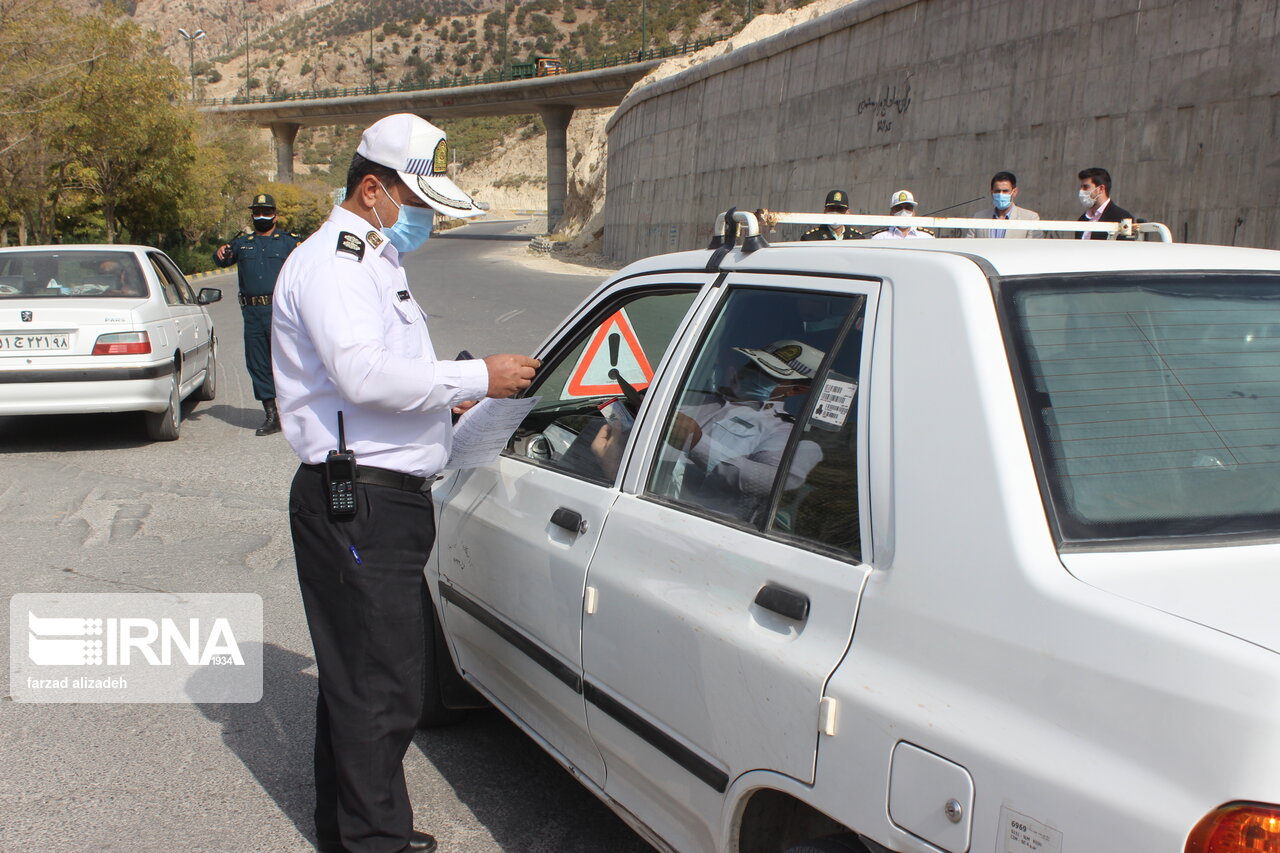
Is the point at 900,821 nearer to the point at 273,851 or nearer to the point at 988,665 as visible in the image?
the point at 988,665

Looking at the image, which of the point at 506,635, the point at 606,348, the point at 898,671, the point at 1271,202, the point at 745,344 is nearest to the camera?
the point at 898,671

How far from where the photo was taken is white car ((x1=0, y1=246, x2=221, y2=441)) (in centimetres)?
845

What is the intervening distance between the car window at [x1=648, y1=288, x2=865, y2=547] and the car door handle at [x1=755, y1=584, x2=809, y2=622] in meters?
0.13

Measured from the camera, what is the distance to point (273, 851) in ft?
10.7

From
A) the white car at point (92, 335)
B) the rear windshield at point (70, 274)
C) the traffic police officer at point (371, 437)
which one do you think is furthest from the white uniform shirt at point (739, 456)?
the rear windshield at point (70, 274)

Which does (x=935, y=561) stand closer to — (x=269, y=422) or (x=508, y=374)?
(x=508, y=374)

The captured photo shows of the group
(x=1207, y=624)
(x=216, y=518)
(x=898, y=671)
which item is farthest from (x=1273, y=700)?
(x=216, y=518)

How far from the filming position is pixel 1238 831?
148 cm


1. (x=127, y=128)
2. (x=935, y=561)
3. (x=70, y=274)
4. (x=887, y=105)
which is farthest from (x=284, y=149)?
(x=935, y=561)

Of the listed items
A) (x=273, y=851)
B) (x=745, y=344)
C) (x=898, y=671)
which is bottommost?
(x=273, y=851)

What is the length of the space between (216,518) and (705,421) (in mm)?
5007

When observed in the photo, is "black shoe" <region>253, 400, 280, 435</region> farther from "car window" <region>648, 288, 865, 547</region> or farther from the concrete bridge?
the concrete bridge

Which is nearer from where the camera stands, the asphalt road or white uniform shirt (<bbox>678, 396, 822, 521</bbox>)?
white uniform shirt (<bbox>678, 396, 822, 521</bbox>)

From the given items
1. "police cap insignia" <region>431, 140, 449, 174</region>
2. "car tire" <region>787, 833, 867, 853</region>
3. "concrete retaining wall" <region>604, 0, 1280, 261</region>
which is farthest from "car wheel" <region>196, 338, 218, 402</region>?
"concrete retaining wall" <region>604, 0, 1280, 261</region>
